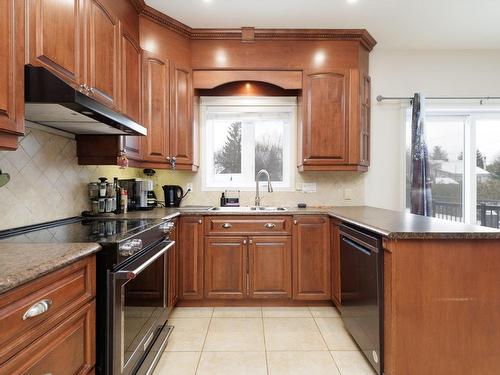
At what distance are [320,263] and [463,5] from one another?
2.55m

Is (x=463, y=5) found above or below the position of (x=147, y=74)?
above

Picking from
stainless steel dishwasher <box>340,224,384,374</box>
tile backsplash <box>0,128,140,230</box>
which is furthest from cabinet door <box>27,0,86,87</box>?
stainless steel dishwasher <box>340,224,384,374</box>

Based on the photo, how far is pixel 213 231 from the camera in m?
2.67

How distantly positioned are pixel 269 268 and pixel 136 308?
1.37 metres

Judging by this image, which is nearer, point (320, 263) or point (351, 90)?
point (320, 263)

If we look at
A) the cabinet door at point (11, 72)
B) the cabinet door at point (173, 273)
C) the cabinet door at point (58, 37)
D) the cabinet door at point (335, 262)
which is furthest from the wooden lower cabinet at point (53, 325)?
the cabinet door at point (335, 262)

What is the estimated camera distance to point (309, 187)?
3270 mm

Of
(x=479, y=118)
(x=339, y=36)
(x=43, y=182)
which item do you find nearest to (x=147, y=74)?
(x=43, y=182)

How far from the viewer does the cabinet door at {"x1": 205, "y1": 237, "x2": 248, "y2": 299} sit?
2666 mm

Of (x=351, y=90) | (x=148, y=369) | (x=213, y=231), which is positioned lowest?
(x=148, y=369)

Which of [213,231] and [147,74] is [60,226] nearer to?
[213,231]

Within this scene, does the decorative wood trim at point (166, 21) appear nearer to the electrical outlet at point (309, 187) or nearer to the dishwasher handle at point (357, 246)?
the electrical outlet at point (309, 187)

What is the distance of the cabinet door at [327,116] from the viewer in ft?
9.57

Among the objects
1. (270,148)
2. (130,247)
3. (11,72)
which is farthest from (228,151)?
(11,72)
